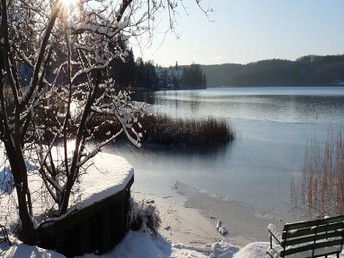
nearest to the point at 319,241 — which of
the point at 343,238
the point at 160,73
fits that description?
the point at 343,238

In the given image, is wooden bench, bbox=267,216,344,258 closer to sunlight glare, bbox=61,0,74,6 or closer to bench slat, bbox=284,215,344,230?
bench slat, bbox=284,215,344,230

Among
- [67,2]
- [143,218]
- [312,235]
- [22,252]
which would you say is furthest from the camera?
[143,218]

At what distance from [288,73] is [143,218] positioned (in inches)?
4374

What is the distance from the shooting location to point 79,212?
452 cm

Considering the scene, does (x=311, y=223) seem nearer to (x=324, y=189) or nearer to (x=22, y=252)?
(x=22, y=252)

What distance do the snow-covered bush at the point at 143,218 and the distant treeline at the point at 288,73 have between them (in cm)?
9685

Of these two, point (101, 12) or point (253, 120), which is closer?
point (101, 12)

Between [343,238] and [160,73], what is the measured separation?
80526mm

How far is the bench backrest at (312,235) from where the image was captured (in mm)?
4090

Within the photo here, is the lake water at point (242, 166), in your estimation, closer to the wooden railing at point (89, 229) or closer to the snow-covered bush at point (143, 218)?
the snow-covered bush at point (143, 218)

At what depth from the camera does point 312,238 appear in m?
4.24

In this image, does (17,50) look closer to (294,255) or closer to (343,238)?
(294,255)

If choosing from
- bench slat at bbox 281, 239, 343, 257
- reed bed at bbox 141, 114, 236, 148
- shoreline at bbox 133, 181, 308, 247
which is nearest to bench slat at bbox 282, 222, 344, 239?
bench slat at bbox 281, 239, 343, 257

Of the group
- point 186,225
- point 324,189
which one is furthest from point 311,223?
point 324,189
